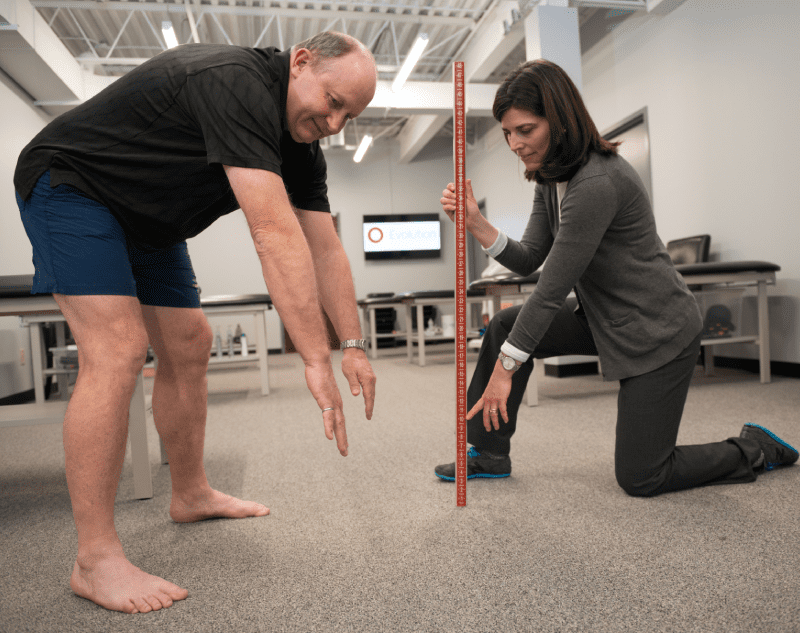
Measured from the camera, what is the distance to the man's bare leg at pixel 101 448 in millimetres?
952

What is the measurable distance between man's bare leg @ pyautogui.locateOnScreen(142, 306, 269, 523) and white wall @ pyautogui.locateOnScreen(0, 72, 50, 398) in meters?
3.82

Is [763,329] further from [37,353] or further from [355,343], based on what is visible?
[37,353]

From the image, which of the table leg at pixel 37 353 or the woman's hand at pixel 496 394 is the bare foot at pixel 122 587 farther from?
the table leg at pixel 37 353

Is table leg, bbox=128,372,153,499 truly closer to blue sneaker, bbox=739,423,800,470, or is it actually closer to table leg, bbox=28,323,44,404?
blue sneaker, bbox=739,423,800,470

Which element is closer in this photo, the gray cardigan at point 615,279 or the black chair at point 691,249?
the gray cardigan at point 615,279

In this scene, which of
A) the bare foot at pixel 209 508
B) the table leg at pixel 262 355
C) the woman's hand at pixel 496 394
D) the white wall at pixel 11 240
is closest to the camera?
the woman's hand at pixel 496 394

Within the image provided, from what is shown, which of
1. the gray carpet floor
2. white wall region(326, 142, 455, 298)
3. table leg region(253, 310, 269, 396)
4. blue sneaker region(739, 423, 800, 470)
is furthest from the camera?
white wall region(326, 142, 455, 298)

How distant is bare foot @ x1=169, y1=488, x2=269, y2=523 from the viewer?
52.7 inches

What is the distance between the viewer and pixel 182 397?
1.28 meters

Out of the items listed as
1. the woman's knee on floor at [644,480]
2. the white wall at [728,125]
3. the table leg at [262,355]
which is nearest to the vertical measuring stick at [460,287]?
the woman's knee on floor at [644,480]

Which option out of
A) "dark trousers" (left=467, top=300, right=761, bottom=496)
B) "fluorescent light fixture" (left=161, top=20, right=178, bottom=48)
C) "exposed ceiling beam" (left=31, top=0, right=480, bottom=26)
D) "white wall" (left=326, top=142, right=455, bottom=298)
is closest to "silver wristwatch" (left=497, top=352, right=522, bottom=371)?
"dark trousers" (left=467, top=300, right=761, bottom=496)

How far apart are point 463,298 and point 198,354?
0.62 meters

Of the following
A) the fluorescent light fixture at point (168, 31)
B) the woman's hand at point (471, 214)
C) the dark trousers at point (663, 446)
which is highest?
the fluorescent light fixture at point (168, 31)

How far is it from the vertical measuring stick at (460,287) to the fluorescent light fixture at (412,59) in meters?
3.60
